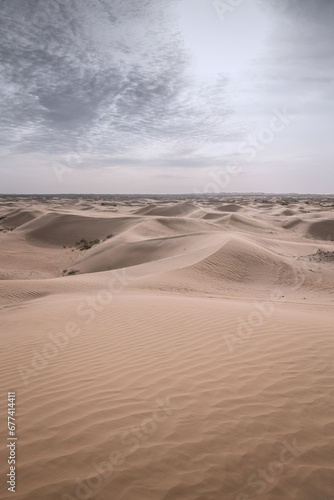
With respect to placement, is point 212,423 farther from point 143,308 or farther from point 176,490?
point 143,308

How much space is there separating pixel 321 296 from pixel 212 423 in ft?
29.7

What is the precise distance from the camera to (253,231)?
29.2 m

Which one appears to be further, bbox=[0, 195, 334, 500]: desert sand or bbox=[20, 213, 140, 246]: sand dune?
bbox=[20, 213, 140, 246]: sand dune

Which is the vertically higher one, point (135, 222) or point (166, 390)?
point (135, 222)

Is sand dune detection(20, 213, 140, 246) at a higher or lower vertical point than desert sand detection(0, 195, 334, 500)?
higher

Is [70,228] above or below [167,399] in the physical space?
above

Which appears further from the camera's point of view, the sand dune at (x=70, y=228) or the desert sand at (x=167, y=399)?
the sand dune at (x=70, y=228)

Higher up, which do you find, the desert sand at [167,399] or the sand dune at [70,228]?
the sand dune at [70,228]

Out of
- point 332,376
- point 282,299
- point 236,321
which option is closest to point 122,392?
point 332,376

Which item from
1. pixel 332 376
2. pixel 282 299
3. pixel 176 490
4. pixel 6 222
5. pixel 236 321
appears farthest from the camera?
pixel 6 222

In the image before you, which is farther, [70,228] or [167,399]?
[70,228]

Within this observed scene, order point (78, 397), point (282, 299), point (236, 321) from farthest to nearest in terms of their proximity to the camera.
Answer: point (282, 299)
point (236, 321)
point (78, 397)

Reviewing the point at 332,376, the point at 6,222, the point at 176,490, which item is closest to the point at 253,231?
the point at 332,376

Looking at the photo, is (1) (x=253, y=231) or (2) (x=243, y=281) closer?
(2) (x=243, y=281)
